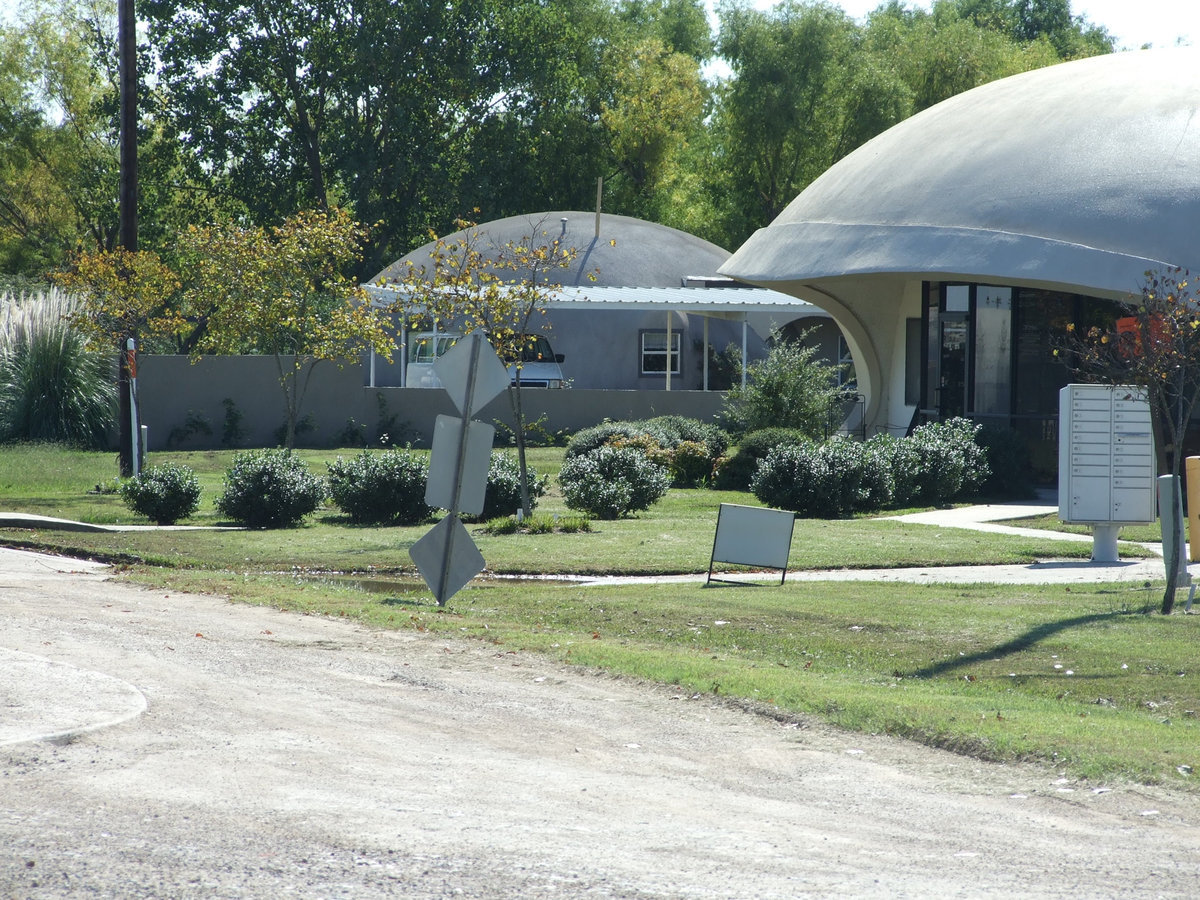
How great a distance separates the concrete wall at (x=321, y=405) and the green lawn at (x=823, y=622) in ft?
41.9

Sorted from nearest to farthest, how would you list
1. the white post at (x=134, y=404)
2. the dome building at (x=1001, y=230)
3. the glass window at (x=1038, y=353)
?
the dome building at (x=1001, y=230) → the white post at (x=134, y=404) → the glass window at (x=1038, y=353)

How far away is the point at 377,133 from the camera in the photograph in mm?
50969

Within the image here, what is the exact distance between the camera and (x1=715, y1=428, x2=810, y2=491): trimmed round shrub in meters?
23.0

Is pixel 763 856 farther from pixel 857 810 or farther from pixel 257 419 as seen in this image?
pixel 257 419

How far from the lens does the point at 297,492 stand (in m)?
18.4

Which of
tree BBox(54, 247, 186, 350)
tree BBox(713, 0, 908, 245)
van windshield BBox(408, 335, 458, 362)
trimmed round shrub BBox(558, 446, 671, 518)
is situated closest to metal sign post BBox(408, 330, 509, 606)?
trimmed round shrub BBox(558, 446, 671, 518)

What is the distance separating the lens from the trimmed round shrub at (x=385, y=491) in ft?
61.2

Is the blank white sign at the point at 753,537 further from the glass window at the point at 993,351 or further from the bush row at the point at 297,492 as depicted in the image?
the glass window at the point at 993,351

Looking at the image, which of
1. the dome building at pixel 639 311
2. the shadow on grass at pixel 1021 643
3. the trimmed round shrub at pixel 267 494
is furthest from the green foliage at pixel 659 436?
the shadow on grass at pixel 1021 643

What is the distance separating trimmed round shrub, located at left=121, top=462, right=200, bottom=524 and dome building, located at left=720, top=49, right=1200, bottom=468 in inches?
467

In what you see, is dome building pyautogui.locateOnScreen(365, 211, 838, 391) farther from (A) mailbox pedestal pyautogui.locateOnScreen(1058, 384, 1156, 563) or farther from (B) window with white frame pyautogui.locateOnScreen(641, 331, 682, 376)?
(A) mailbox pedestal pyautogui.locateOnScreen(1058, 384, 1156, 563)

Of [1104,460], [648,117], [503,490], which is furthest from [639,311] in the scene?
[1104,460]

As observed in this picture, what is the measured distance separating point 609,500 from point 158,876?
567 inches

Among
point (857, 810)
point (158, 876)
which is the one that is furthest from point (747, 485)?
point (158, 876)
